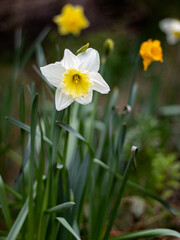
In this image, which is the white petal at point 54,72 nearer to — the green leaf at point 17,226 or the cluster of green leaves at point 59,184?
the cluster of green leaves at point 59,184

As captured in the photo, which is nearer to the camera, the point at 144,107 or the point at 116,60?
the point at 144,107

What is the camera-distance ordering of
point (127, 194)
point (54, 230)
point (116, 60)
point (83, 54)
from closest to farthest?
point (83, 54) → point (54, 230) → point (127, 194) → point (116, 60)

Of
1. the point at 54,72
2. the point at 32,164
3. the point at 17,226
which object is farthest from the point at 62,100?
the point at 17,226

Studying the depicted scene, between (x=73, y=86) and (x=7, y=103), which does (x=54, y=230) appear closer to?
(x=73, y=86)

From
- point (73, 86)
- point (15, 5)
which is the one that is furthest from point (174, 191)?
point (15, 5)

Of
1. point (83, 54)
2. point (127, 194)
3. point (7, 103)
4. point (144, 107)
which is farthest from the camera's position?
point (144, 107)

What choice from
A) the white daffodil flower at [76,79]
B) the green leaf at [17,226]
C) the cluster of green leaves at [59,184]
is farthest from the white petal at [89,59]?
the green leaf at [17,226]

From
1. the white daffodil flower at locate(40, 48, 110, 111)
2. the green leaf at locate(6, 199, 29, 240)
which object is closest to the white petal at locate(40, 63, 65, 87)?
the white daffodil flower at locate(40, 48, 110, 111)

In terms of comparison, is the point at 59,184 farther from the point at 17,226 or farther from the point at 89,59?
the point at 89,59
